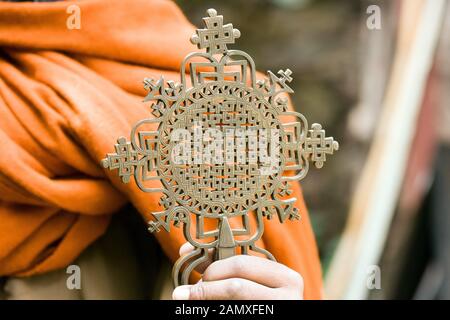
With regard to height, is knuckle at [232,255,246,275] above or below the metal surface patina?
below

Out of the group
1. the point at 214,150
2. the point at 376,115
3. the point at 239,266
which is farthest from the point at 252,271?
the point at 376,115

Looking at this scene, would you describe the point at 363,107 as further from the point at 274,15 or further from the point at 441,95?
the point at 274,15

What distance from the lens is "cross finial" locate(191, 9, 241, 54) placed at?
67cm

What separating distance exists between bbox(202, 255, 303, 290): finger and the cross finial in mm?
206

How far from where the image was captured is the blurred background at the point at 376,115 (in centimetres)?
140

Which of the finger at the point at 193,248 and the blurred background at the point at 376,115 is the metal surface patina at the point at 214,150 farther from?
the blurred background at the point at 376,115

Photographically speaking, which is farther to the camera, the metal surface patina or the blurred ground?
the blurred ground

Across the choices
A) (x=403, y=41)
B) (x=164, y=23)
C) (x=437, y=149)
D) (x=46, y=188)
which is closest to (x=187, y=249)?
(x=46, y=188)

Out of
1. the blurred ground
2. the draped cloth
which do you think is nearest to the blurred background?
the blurred ground

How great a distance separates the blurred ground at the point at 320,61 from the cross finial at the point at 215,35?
1.39 meters

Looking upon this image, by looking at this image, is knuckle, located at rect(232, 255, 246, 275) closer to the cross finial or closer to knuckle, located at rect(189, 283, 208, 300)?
knuckle, located at rect(189, 283, 208, 300)

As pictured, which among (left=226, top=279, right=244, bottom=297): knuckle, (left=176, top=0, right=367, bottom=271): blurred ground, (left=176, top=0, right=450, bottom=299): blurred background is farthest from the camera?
(left=176, top=0, right=367, bottom=271): blurred ground

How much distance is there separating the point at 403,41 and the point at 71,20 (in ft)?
2.93

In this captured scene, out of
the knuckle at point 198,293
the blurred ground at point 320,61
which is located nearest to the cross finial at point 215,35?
the knuckle at point 198,293
